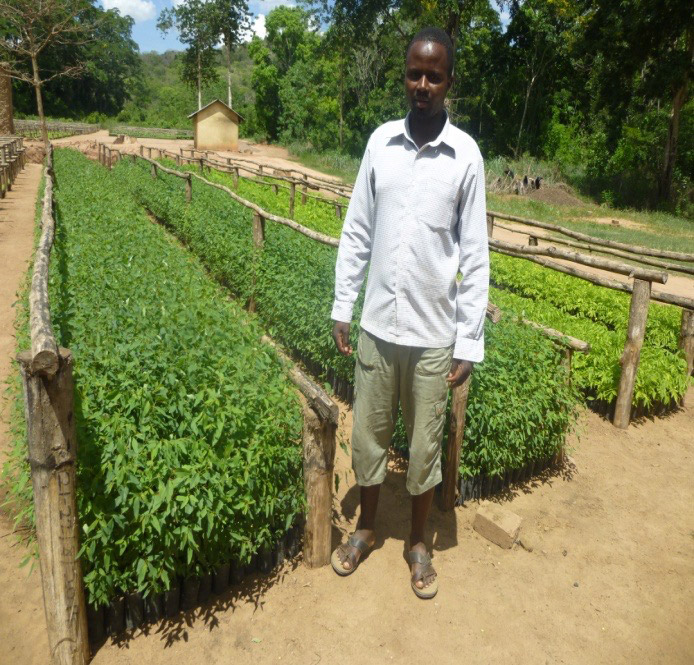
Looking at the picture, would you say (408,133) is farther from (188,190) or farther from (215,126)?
(215,126)

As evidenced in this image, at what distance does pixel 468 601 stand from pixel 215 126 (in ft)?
127

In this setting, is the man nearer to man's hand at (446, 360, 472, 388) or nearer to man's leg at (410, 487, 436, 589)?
man's hand at (446, 360, 472, 388)

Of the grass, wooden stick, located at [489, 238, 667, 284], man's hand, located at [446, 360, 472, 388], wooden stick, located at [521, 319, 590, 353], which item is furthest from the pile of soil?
man's hand, located at [446, 360, 472, 388]

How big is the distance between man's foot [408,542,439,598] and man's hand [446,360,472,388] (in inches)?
41.2

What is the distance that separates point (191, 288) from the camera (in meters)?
4.76

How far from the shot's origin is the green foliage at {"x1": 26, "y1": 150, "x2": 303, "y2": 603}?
8.49 ft

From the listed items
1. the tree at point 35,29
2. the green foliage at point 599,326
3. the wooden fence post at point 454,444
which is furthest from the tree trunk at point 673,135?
the wooden fence post at point 454,444

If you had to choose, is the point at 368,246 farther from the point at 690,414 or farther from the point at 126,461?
the point at 690,414

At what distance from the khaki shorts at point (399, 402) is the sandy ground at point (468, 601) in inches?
25.9

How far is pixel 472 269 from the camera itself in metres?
2.66

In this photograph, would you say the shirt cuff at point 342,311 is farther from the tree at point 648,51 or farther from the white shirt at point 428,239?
the tree at point 648,51

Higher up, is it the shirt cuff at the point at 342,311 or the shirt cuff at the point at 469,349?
the shirt cuff at the point at 342,311

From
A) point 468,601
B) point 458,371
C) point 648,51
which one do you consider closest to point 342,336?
point 458,371

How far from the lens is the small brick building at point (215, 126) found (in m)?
37.3
